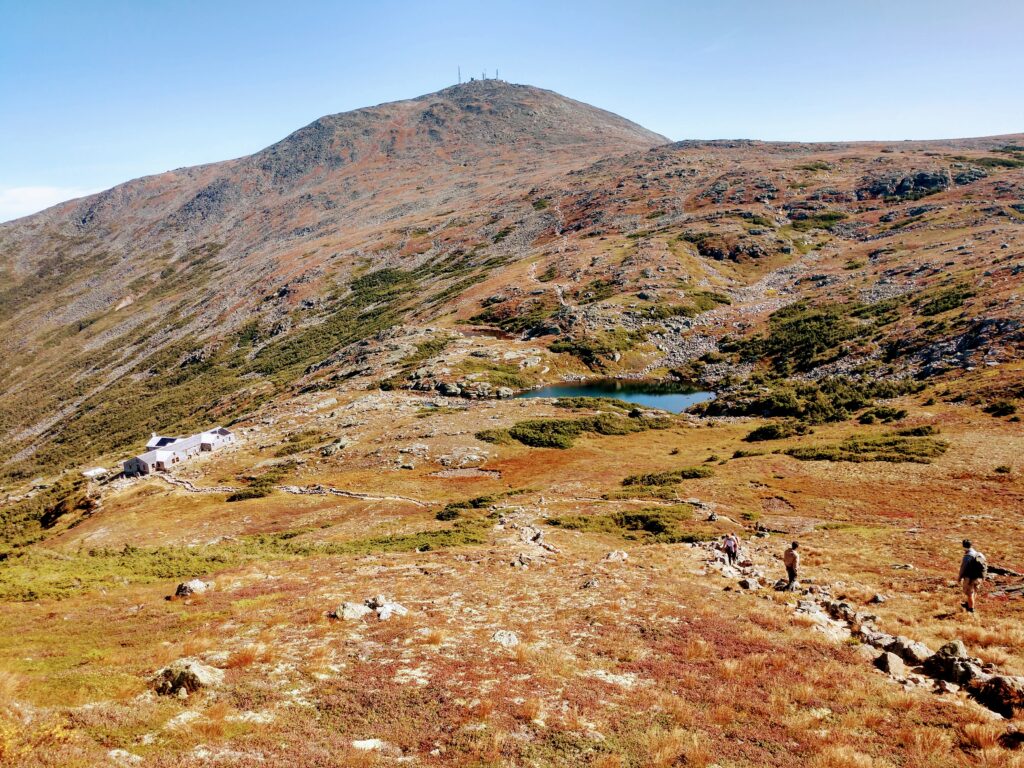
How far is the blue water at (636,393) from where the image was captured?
308 feet

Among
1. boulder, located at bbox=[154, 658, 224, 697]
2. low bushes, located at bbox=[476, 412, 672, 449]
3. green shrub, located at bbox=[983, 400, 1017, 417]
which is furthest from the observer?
low bushes, located at bbox=[476, 412, 672, 449]

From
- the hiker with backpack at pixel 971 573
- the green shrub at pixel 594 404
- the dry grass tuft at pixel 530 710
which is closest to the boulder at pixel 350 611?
the dry grass tuft at pixel 530 710

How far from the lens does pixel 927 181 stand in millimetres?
171000

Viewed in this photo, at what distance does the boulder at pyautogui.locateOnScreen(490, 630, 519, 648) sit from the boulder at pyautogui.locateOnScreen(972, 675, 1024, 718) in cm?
1295

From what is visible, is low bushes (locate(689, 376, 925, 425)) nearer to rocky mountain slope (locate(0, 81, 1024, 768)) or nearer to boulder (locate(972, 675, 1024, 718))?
rocky mountain slope (locate(0, 81, 1024, 768))

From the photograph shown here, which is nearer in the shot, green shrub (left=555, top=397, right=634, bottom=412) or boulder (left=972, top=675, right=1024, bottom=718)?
boulder (left=972, top=675, right=1024, bottom=718)

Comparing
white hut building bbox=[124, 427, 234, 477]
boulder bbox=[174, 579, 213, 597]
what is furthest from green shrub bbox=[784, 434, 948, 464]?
white hut building bbox=[124, 427, 234, 477]

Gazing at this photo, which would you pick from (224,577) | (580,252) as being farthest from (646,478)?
(580,252)

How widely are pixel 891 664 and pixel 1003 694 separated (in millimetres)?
2534

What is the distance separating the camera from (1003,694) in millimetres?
13703

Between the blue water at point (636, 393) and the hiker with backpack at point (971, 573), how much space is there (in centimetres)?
6925

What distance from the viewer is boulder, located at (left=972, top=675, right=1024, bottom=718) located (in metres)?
13.4

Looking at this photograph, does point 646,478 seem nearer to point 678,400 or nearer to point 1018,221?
point 678,400

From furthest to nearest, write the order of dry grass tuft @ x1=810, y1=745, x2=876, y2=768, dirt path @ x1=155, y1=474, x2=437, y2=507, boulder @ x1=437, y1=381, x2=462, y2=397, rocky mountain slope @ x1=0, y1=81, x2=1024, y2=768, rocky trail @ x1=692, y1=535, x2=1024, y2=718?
boulder @ x1=437, y1=381, x2=462, y2=397, dirt path @ x1=155, y1=474, x2=437, y2=507, rocky trail @ x1=692, y1=535, x2=1024, y2=718, rocky mountain slope @ x1=0, y1=81, x2=1024, y2=768, dry grass tuft @ x1=810, y1=745, x2=876, y2=768
